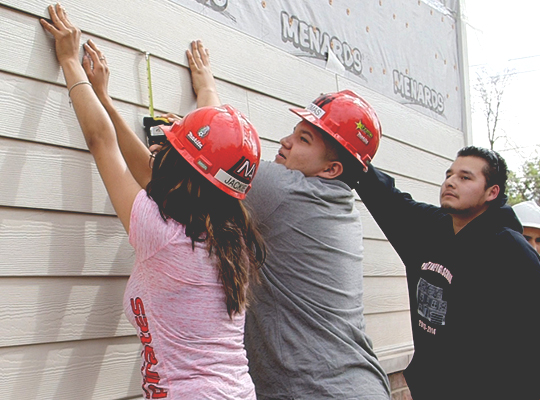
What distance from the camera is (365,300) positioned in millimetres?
4387

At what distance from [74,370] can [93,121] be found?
0.97m

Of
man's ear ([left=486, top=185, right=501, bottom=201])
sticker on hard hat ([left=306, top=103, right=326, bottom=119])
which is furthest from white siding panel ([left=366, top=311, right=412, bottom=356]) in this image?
sticker on hard hat ([left=306, top=103, right=326, bottom=119])

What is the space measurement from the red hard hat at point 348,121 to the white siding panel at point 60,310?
3.72ft

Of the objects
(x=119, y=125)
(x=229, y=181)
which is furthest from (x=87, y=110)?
(x=229, y=181)

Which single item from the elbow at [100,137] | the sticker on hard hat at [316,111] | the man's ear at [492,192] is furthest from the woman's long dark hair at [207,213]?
the man's ear at [492,192]

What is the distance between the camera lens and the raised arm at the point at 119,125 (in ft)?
8.38

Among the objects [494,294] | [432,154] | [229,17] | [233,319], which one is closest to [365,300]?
[494,294]

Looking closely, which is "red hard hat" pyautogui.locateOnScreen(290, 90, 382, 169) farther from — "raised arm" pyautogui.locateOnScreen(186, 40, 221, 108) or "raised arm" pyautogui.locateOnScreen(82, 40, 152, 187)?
"raised arm" pyautogui.locateOnScreen(82, 40, 152, 187)

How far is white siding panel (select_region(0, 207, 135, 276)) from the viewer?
234cm

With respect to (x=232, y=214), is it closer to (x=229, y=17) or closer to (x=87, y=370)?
(x=87, y=370)

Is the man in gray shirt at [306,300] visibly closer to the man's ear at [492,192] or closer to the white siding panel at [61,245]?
the white siding panel at [61,245]

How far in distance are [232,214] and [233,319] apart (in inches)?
13.8

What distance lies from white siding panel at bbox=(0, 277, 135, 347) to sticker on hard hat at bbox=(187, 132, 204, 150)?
83cm

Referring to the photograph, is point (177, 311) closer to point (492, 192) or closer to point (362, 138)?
point (362, 138)
